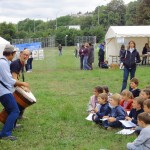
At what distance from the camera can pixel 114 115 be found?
25.9ft

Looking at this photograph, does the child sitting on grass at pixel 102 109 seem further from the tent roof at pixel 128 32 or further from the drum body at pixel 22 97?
the tent roof at pixel 128 32

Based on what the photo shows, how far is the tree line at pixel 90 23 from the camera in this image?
68.9 m

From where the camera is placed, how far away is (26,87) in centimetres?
736

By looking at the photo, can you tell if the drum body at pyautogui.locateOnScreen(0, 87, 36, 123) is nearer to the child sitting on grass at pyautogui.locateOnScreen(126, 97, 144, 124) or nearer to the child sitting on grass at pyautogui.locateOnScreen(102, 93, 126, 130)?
the child sitting on grass at pyautogui.locateOnScreen(102, 93, 126, 130)

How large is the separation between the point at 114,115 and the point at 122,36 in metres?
15.7

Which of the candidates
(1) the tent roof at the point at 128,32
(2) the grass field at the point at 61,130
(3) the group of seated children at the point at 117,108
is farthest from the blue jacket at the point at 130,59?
(1) the tent roof at the point at 128,32

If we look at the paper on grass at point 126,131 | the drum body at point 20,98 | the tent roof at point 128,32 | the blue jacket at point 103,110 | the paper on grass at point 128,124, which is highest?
the tent roof at point 128,32

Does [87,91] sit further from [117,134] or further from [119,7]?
[119,7]

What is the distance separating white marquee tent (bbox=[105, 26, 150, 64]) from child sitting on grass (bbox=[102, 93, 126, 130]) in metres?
15.5

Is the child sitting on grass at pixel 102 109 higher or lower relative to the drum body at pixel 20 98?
lower

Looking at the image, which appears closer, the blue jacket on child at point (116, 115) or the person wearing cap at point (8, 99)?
the person wearing cap at point (8, 99)

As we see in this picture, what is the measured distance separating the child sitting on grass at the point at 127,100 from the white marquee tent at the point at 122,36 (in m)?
14.8

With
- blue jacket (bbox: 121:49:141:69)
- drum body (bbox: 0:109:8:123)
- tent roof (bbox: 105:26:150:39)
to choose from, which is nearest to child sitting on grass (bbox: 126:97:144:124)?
drum body (bbox: 0:109:8:123)

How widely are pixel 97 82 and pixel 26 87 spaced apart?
30.2 ft
